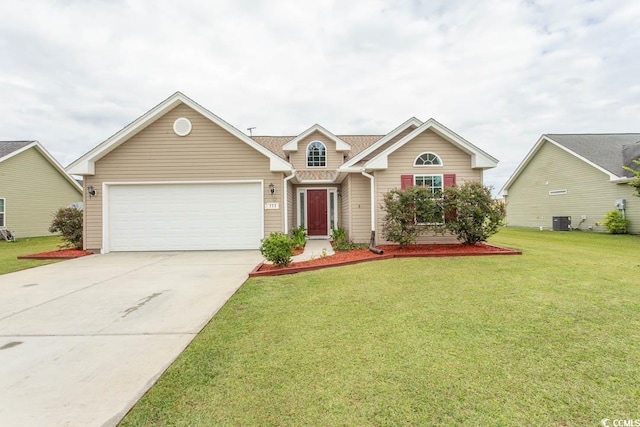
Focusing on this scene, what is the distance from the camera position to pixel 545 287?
5.24 metres

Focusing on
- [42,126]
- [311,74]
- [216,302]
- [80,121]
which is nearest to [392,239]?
[216,302]

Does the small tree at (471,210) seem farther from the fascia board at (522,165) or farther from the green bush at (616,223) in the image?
the fascia board at (522,165)

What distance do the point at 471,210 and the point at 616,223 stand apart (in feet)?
38.5

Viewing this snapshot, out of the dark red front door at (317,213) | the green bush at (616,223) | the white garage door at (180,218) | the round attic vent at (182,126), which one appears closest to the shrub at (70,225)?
the white garage door at (180,218)

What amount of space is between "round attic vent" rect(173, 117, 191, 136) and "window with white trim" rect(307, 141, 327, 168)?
6.23 metres

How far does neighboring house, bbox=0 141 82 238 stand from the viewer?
55.2ft

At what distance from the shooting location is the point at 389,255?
28.8 feet

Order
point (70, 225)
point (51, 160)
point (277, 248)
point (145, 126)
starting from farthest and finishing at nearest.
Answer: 1. point (51, 160)
2. point (70, 225)
3. point (145, 126)
4. point (277, 248)

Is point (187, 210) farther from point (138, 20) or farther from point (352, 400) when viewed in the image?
point (352, 400)

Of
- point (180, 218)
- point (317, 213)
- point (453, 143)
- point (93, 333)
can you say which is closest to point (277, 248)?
point (93, 333)

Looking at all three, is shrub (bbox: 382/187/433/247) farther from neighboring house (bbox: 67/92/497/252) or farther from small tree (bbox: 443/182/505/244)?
neighboring house (bbox: 67/92/497/252)

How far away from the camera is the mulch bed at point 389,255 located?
7246mm

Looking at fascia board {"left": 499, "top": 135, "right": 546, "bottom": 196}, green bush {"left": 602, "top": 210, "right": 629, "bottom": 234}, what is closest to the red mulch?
green bush {"left": 602, "top": 210, "right": 629, "bottom": 234}

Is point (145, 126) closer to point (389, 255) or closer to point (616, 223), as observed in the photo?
point (389, 255)
